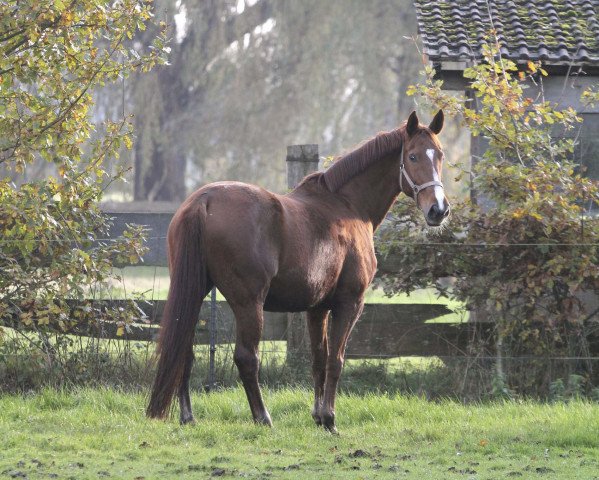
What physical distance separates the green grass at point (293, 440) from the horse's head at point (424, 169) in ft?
5.05

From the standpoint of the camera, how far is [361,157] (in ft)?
26.5

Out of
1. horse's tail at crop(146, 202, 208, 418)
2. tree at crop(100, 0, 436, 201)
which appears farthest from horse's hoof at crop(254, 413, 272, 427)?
tree at crop(100, 0, 436, 201)

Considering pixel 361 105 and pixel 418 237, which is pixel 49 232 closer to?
pixel 418 237

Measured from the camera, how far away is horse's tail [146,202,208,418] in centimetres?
670

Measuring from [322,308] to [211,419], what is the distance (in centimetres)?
116

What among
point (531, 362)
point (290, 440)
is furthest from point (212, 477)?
point (531, 362)

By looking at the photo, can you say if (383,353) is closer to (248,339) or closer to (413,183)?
(413,183)

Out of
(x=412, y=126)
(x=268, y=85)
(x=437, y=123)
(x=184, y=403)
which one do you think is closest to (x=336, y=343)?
(x=184, y=403)

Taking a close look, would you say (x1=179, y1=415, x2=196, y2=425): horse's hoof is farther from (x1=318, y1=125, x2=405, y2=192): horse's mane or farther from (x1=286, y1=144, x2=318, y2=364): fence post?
(x1=286, y1=144, x2=318, y2=364): fence post

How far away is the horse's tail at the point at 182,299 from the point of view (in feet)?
22.0

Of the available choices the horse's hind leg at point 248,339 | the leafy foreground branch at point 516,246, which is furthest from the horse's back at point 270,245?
the leafy foreground branch at point 516,246

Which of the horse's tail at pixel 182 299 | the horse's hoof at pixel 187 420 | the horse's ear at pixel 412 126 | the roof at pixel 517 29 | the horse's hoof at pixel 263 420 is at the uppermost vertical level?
the roof at pixel 517 29

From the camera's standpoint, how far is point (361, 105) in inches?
1284

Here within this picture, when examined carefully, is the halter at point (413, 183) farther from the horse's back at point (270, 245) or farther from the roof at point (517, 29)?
the roof at point (517, 29)
